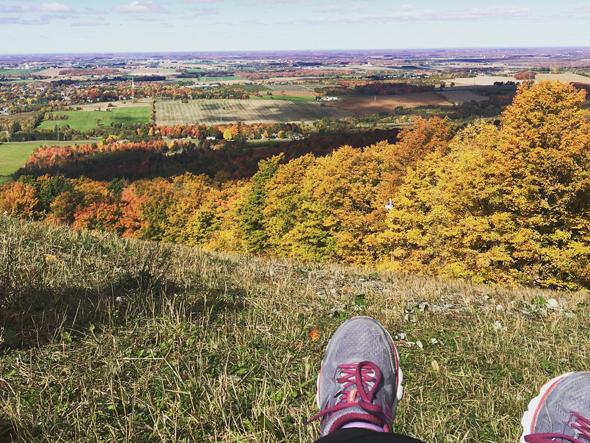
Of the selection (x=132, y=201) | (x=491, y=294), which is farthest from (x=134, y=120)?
(x=491, y=294)

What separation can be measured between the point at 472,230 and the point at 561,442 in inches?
925

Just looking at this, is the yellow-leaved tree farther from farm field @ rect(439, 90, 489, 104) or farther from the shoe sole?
farm field @ rect(439, 90, 489, 104)


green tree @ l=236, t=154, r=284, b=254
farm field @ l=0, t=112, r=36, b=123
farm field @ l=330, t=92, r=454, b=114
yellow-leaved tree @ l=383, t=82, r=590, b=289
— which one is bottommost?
green tree @ l=236, t=154, r=284, b=254

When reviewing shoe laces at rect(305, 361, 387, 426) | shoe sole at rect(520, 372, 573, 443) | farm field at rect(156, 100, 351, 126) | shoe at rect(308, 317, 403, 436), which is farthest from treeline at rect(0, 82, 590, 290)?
farm field at rect(156, 100, 351, 126)

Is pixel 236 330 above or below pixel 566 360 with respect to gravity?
above

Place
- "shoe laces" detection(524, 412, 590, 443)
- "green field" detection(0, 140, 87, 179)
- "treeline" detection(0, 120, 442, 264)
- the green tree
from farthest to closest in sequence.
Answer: "green field" detection(0, 140, 87, 179)
the green tree
"treeline" detection(0, 120, 442, 264)
"shoe laces" detection(524, 412, 590, 443)

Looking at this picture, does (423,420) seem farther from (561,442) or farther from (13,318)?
(13,318)

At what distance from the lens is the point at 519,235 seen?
2192 cm

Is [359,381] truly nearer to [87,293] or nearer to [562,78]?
[87,293]

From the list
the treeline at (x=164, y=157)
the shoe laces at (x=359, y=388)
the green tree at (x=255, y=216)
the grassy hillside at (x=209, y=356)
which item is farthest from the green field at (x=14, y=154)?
the shoe laces at (x=359, y=388)

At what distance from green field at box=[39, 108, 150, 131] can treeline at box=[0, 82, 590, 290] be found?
119708 mm

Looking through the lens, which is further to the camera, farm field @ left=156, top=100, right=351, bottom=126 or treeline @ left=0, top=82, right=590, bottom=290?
farm field @ left=156, top=100, right=351, bottom=126

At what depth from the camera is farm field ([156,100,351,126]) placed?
164375 mm

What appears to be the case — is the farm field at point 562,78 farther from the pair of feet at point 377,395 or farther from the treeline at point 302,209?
the pair of feet at point 377,395
